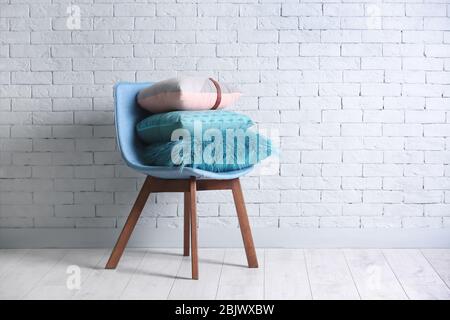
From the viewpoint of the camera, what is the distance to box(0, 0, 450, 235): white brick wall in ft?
11.4

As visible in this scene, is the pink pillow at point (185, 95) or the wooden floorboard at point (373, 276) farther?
the pink pillow at point (185, 95)

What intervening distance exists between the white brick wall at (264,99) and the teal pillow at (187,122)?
426 millimetres

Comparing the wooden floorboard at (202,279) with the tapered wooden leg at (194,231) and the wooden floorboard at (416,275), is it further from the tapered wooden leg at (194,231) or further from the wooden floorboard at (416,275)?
the wooden floorboard at (416,275)

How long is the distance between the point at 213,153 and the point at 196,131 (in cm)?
11

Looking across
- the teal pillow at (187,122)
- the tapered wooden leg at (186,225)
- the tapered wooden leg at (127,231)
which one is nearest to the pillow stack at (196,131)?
the teal pillow at (187,122)

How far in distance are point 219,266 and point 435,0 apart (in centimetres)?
153

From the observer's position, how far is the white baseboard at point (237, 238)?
354 centimetres

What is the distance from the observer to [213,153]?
302 centimetres

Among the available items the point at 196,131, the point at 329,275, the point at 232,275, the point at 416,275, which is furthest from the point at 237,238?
the point at 416,275

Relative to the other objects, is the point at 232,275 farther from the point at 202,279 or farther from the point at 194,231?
the point at 194,231

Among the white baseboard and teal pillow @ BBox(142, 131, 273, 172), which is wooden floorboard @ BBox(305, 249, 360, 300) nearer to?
the white baseboard

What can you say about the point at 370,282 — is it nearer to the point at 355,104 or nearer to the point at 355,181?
the point at 355,181

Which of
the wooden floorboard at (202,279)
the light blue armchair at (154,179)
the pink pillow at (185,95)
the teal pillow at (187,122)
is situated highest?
the pink pillow at (185,95)
